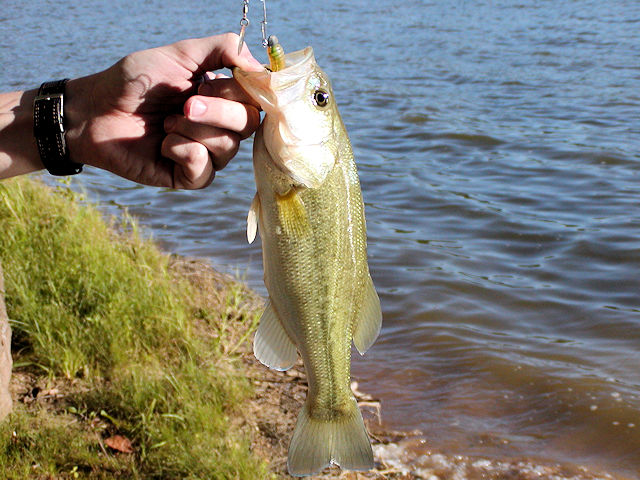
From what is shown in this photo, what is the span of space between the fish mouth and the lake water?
316 cm

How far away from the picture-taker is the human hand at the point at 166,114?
9.39 ft

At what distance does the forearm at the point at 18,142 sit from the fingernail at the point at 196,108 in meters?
1.09

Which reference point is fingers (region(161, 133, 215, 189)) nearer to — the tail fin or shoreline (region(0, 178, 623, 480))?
the tail fin

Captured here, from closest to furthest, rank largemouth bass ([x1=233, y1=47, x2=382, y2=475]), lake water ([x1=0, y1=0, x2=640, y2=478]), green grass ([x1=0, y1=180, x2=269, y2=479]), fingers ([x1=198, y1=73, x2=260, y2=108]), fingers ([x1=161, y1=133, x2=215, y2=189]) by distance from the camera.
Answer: largemouth bass ([x1=233, y1=47, x2=382, y2=475]), fingers ([x1=198, y1=73, x2=260, y2=108]), fingers ([x1=161, y1=133, x2=215, y2=189]), green grass ([x1=0, y1=180, x2=269, y2=479]), lake water ([x1=0, y1=0, x2=640, y2=478])

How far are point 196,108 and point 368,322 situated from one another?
3.40 ft

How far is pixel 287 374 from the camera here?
5.30m

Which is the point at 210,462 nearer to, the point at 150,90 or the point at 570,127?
the point at 150,90

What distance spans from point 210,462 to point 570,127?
29.8ft

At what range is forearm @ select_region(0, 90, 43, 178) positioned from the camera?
344cm

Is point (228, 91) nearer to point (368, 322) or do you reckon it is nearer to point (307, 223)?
point (307, 223)

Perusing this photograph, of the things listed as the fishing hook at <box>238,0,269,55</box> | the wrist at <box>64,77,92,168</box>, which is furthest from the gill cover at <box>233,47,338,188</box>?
the wrist at <box>64,77,92,168</box>

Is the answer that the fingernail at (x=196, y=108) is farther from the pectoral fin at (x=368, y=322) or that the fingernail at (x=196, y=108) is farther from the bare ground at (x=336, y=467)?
the bare ground at (x=336, y=467)

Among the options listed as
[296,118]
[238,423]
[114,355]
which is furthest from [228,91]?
[114,355]

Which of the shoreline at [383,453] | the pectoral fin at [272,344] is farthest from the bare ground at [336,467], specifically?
the pectoral fin at [272,344]
